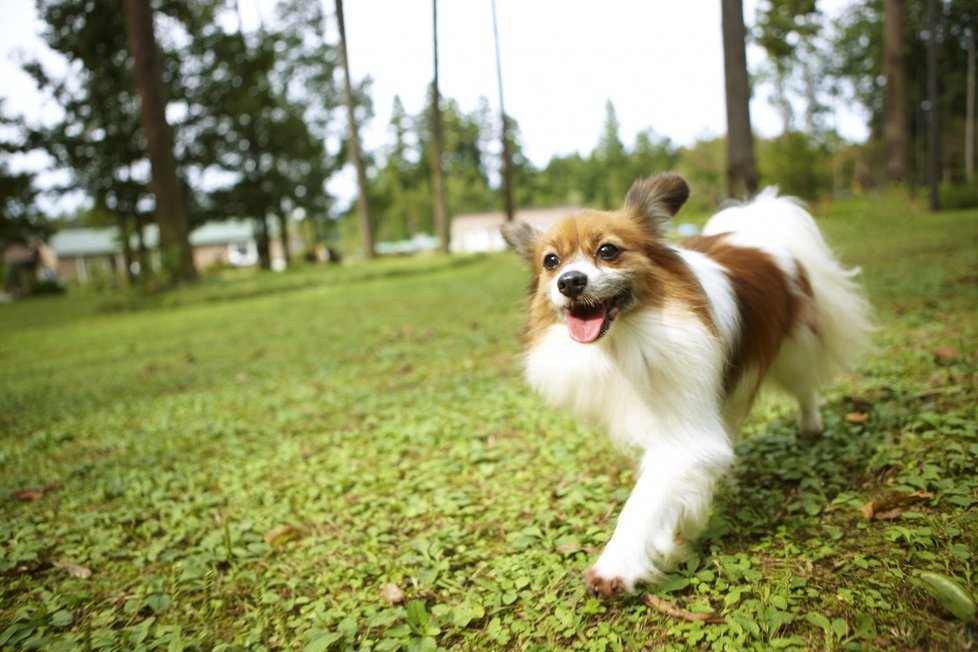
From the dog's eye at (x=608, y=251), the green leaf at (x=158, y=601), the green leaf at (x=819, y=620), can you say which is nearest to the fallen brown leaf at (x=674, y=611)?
the green leaf at (x=819, y=620)

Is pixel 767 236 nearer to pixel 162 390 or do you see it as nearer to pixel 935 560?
pixel 935 560

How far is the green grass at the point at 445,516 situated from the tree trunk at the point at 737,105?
4.86 m

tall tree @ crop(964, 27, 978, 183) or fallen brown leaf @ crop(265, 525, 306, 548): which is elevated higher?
tall tree @ crop(964, 27, 978, 183)

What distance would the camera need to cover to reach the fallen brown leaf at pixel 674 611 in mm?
2080

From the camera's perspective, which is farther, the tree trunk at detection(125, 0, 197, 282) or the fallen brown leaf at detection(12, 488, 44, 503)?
the tree trunk at detection(125, 0, 197, 282)

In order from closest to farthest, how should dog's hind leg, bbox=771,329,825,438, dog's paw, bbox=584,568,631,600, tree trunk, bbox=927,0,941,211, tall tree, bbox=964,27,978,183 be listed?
dog's paw, bbox=584,568,631,600, dog's hind leg, bbox=771,329,825,438, tree trunk, bbox=927,0,941,211, tall tree, bbox=964,27,978,183

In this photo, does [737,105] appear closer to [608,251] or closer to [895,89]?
[608,251]

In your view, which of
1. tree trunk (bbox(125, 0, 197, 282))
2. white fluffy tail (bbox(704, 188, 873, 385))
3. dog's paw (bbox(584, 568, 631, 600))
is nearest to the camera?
dog's paw (bbox(584, 568, 631, 600))

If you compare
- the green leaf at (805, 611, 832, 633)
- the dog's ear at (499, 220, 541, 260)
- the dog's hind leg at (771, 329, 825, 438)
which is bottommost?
the green leaf at (805, 611, 832, 633)

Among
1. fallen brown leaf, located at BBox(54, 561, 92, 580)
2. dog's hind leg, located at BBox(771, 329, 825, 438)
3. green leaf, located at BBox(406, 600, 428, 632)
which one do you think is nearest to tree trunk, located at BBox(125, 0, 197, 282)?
fallen brown leaf, located at BBox(54, 561, 92, 580)

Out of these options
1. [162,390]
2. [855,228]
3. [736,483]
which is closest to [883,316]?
[736,483]

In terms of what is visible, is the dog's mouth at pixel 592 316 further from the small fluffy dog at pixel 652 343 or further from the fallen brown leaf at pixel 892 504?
the fallen brown leaf at pixel 892 504

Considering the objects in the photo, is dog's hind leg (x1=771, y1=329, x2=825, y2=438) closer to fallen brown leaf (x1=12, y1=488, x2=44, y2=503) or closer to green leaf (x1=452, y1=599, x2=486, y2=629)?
green leaf (x1=452, y1=599, x2=486, y2=629)

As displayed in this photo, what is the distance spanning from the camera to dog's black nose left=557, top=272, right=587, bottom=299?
2523 millimetres
